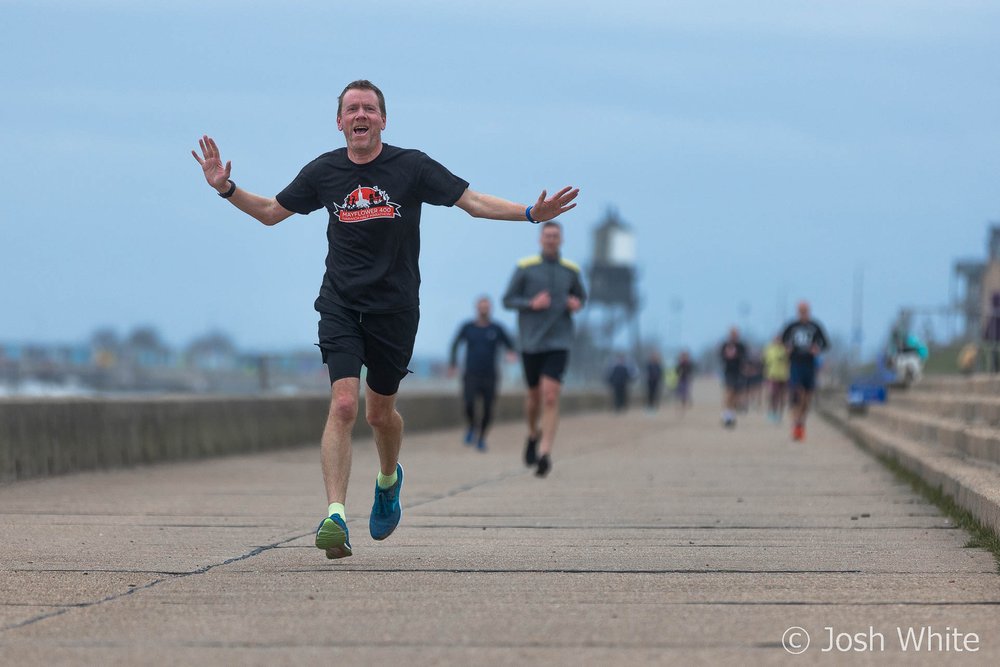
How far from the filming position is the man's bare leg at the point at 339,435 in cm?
719

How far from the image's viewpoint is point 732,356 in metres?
30.7

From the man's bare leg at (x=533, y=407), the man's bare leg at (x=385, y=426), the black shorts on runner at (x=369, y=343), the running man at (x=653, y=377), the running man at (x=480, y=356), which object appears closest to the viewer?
the black shorts on runner at (x=369, y=343)

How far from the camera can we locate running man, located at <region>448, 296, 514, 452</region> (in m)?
20.5

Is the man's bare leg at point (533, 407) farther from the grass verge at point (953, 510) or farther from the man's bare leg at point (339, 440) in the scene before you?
the man's bare leg at point (339, 440)

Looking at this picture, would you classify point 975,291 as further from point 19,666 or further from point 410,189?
point 19,666

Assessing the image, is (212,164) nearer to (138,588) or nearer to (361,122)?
(361,122)

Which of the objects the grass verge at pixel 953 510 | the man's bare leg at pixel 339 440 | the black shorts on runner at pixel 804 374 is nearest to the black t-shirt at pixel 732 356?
the black shorts on runner at pixel 804 374

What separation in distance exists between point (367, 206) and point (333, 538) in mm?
1521

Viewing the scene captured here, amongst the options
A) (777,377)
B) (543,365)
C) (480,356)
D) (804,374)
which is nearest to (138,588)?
(543,365)

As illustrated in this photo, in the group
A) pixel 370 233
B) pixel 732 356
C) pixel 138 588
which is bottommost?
pixel 138 588

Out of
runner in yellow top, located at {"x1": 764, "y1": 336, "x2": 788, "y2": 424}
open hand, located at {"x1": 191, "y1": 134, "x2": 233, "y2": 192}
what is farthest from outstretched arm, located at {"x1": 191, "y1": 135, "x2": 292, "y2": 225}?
runner in yellow top, located at {"x1": 764, "y1": 336, "x2": 788, "y2": 424}

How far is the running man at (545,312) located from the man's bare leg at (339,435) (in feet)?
21.8

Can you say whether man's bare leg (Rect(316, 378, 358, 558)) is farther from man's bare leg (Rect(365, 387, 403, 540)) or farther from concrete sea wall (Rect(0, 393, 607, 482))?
concrete sea wall (Rect(0, 393, 607, 482))

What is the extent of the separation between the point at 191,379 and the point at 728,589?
156 ft
